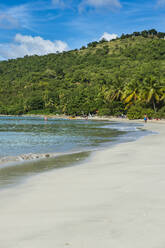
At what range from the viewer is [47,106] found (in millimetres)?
155125

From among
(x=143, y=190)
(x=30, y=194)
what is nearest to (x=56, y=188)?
(x=30, y=194)

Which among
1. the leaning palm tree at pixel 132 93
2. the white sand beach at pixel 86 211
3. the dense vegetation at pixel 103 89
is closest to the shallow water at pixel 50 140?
the white sand beach at pixel 86 211

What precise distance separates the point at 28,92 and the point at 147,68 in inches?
3017

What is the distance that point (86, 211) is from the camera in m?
5.75

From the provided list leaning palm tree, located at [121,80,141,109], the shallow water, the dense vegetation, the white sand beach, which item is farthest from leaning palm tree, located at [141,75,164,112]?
the white sand beach

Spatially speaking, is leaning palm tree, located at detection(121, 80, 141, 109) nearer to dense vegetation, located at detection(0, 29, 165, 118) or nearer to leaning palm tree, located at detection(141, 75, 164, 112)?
dense vegetation, located at detection(0, 29, 165, 118)

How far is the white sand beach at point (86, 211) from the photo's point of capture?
446 cm

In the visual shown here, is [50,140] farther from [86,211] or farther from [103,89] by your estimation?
[103,89]

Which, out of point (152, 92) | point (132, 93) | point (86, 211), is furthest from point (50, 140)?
point (132, 93)

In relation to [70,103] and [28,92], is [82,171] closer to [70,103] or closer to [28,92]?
[70,103]

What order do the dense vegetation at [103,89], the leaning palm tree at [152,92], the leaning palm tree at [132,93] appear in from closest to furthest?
the leaning palm tree at [152,92] < the dense vegetation at [103,89] < the leaning palm tree at [132,93]

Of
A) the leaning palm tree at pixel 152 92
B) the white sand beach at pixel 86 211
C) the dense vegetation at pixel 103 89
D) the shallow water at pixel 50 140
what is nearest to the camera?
the white sand beach at pixel 86 211

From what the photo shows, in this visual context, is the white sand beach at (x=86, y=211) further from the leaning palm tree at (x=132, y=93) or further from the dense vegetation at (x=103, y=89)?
the leaning palm tree at (x=132, y=93)

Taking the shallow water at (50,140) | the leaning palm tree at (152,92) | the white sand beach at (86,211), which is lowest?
the shallow water at (50,140)
